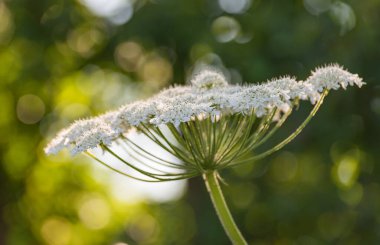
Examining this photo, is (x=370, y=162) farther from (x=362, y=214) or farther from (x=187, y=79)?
(x=187, y=79)

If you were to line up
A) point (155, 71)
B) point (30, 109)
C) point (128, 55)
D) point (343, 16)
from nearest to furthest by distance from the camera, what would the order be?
1. point (343, 16)
2. point (128, 55)
3. point (155, 71)
4. point (30, 109)

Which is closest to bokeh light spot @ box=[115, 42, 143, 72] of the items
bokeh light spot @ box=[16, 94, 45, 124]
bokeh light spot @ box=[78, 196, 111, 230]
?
bokeh light spot @ box=[16, 94, 45, 124]

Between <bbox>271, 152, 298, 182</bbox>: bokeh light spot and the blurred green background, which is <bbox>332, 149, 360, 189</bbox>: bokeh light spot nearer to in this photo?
the blurred green background

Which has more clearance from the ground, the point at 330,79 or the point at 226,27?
the point at 226,27

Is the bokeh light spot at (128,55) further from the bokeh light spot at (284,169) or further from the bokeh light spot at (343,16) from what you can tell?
the bokeh light spot at (343,16)

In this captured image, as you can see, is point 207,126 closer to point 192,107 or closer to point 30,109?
point 192,107

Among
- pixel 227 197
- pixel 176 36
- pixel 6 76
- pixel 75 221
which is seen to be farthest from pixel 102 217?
pixel 176 36

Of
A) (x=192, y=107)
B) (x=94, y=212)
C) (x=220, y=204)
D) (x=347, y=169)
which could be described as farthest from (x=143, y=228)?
(x=192, y=107)
